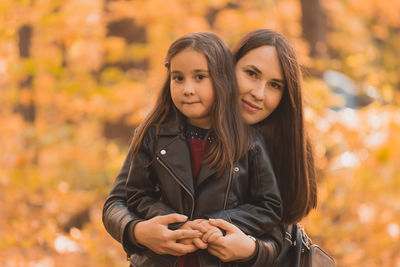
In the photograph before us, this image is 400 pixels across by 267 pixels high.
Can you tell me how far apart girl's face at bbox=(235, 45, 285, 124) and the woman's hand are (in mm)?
586

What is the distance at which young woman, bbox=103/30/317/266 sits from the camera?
1.99m

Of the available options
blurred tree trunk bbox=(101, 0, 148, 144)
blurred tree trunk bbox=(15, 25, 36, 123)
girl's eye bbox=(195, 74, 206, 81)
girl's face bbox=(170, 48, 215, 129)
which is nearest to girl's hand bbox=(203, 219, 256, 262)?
girl's face bbox=(170, 48, 215, 129)

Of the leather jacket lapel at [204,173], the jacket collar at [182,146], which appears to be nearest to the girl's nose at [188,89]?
the jacket collar at [182,146]

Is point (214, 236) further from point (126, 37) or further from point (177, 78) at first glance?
point (126, 37)

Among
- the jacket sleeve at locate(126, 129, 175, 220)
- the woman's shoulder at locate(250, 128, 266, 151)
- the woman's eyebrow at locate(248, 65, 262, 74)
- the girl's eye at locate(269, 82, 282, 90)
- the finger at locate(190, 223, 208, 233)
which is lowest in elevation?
the finger at locate(190, 223, 208, 233)

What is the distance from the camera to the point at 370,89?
21.7 ft

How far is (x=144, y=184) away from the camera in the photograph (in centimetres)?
196

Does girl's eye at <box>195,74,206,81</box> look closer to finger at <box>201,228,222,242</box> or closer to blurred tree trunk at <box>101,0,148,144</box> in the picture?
finger at <box>201,228,222,242</box>

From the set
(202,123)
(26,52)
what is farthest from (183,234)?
(26,52)

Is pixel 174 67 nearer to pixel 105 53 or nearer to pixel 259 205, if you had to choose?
pixel 259 205

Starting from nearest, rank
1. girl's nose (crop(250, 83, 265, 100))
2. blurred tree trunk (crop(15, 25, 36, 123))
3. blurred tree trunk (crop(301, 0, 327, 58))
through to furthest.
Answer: girl's nose (crop(250, 83, 265, 100)) → blurred tree trunk (crop(301, 0, 327, 58)) → blurred tree trunk (crop(15, 25, 36, 123))

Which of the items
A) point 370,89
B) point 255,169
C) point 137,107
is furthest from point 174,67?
point 370,89

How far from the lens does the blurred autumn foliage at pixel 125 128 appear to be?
5578mm

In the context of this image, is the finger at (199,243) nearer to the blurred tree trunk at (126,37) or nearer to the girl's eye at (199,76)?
the girl's eye at (199,76)
